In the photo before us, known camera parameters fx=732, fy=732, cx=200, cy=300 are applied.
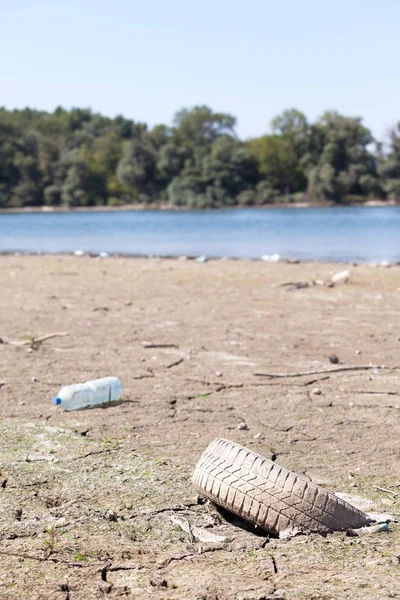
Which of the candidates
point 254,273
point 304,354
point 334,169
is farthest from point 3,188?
point 304,354

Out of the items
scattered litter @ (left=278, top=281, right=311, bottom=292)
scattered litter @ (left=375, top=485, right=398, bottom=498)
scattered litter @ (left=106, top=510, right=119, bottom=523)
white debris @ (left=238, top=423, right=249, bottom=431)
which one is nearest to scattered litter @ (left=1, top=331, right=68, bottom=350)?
white debris @ (left=238, top=423, right=249, bottom=431)

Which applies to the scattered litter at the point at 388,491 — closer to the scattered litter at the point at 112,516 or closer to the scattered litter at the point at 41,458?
the scattered litter at the point at 112,516

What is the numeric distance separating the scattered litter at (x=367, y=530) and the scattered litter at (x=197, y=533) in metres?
0.53

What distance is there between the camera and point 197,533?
10.6ft

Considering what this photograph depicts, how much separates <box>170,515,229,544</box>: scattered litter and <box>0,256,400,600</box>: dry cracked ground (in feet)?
0.13

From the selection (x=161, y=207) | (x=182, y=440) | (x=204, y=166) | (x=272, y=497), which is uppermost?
(x=204, y=166)

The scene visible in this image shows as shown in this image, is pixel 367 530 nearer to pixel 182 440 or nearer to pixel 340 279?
pixel 182 440

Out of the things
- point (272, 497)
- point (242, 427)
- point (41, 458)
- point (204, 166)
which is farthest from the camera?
point (204, 166)

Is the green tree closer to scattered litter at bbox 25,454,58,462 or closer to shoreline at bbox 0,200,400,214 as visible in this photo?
shoreline at bbox 0,200,400,214

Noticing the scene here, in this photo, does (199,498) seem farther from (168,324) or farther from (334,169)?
(334,169)

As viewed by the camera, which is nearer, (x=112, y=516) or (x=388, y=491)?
(x=112, y=516)

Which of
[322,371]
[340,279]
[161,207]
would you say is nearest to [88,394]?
[322,371]

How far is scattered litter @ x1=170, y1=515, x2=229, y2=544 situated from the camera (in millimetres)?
3152

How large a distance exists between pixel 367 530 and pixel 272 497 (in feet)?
1.40
